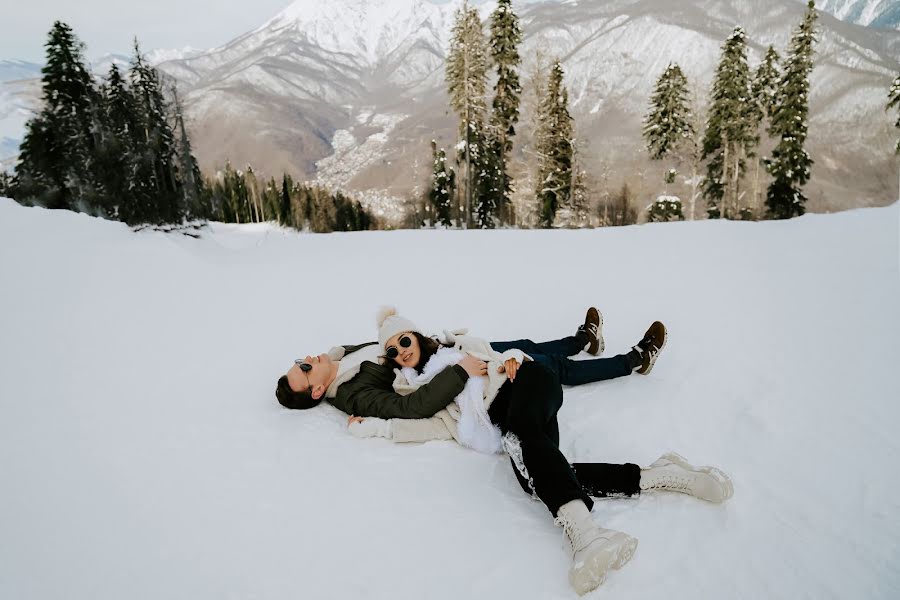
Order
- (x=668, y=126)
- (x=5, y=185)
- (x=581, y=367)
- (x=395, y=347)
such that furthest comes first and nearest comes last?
(x=5, y=185) → (x=668, y=126) → (x=581, y=367) → (x=395, y=347)

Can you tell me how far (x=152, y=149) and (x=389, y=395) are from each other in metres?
30.9

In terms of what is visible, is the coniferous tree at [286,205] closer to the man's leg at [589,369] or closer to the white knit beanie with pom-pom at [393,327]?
the white knit beanie with pom-pom at [393,327]

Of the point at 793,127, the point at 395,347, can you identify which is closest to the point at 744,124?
the point at 793,127

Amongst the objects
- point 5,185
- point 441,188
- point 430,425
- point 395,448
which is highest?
point 441,188

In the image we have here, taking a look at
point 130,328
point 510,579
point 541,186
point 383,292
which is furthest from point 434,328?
point 541,186

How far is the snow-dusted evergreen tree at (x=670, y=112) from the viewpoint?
26.4m

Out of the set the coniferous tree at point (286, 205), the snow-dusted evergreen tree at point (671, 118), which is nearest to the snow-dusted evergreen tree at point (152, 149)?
the snow-dusted evergreen tree at point (671, 118)

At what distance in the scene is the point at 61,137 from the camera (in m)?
24.2

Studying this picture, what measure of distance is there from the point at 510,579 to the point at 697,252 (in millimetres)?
7835

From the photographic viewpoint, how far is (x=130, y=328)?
486 centimetres

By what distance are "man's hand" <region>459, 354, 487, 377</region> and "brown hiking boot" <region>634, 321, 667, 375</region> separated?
1.73 m

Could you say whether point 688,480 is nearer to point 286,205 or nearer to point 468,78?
point 468,78

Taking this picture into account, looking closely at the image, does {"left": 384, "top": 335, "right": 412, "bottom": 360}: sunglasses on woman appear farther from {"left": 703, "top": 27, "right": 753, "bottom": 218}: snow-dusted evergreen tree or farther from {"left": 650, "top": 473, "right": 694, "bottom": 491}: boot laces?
{"left": 703, "top": 27, "right": 753, "bottom": 218}: snow-dusted evergreen tree

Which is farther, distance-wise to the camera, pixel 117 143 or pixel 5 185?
pixel 5 185
